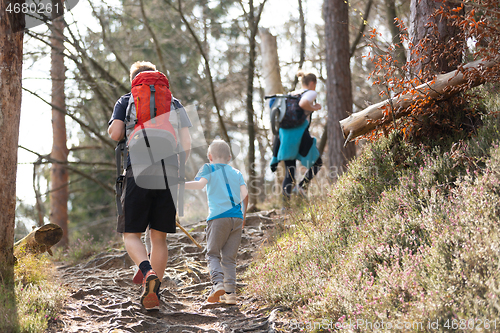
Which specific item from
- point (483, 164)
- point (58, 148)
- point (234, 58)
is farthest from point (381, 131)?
point (234, 58)

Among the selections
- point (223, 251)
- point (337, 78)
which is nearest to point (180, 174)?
point (223, 251)

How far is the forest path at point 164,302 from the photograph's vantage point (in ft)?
11.6

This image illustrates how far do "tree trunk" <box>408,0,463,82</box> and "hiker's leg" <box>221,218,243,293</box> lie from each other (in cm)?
269

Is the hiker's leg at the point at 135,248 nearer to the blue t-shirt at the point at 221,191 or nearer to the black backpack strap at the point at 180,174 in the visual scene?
the black backpack strap at the point at 180,174

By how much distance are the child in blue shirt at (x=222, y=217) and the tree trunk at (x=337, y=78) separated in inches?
148

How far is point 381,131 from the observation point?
486cm

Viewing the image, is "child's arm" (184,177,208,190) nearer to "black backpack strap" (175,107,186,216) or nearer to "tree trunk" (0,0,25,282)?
"black backpack strap" (175,107,186,216)

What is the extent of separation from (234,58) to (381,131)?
11.6 m

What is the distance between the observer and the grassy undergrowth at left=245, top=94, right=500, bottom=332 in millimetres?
2557

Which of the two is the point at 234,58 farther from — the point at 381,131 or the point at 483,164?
the point at 483,164

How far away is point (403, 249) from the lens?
3.38 meters

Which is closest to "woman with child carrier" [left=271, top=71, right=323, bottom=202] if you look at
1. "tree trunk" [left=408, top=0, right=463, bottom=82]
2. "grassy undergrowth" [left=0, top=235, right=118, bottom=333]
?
"tree trunk" [left=408, top=0, right=463, bottom=82]

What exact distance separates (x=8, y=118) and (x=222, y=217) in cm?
252

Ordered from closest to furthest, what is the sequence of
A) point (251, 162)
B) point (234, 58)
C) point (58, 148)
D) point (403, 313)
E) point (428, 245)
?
point (403, 313)
point (428, 245)
point (58, 148)
point (251, 162)
point (234, 58)
